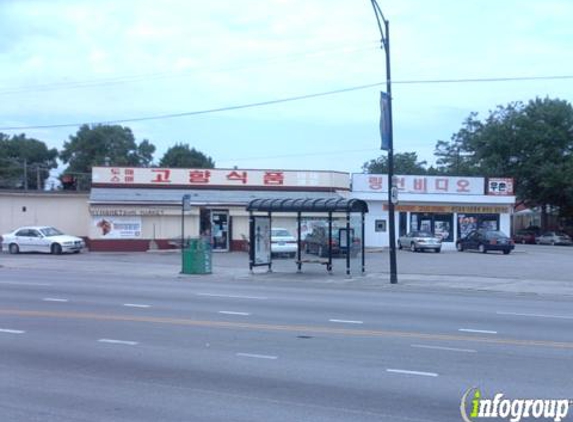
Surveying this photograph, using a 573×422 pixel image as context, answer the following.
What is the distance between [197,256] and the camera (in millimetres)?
29562

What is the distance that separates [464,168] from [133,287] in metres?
66.9

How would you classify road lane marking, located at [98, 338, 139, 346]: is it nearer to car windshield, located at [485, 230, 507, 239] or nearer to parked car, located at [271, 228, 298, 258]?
parked car, located at [271, 228, 298, 258]

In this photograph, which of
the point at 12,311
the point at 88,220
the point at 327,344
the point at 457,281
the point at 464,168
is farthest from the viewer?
the point at 464,168

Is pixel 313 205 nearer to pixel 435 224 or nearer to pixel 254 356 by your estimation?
pixel 254 356

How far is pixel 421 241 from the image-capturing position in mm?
48625

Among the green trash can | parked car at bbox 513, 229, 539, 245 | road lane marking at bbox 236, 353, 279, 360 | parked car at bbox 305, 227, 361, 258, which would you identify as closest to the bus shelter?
parked car at bbox 305, 227, 361, 258

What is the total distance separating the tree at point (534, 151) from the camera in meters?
73.6

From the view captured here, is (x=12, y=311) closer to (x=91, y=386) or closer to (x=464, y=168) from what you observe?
(x=91, y=386)

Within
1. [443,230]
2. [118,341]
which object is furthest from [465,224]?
[118,341]

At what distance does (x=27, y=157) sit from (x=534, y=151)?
5742cm

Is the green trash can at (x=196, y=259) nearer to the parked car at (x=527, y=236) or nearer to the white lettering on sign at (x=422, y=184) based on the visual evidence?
the white lettering on sign at (x=422, y=184)

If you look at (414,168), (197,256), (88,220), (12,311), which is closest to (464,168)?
(414,168)

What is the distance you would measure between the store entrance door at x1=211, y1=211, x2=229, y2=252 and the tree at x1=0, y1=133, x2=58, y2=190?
5102cm

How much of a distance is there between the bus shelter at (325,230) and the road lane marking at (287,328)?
13409 mm
